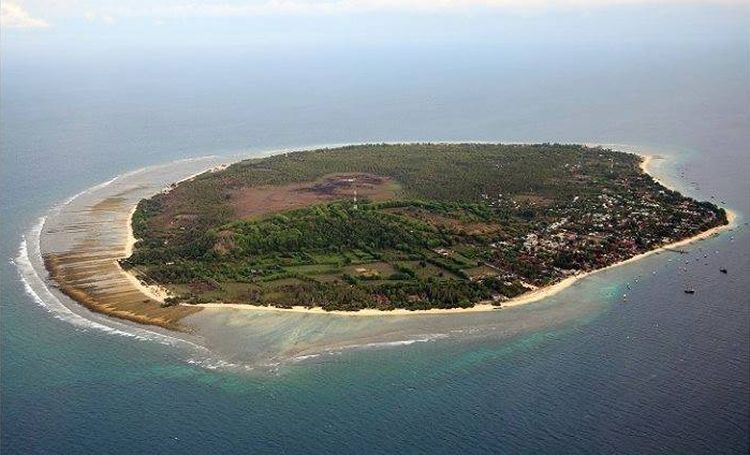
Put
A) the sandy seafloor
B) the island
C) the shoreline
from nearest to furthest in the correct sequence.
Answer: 1. the sandy seafloor
2. the shoreline
3. the island

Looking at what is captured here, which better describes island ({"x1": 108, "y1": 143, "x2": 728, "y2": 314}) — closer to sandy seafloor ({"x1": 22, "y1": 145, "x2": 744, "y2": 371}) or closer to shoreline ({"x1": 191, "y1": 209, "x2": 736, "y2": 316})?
shoreline ({"x1": 191, "y1": 209, "x2": 736, "y2": 316})

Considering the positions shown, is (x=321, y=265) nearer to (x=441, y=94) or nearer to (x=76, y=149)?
(x=76, y=149)

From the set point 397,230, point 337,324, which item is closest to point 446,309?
point 337,324

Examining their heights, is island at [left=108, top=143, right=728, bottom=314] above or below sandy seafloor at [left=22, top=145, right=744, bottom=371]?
above

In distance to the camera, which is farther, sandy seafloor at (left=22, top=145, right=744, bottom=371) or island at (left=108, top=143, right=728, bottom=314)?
island at (left=108, top=143, right=728, bottom=314)

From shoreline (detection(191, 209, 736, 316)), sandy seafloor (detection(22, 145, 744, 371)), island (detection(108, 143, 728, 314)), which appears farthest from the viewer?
island (detection(108, 143, 728, 314))

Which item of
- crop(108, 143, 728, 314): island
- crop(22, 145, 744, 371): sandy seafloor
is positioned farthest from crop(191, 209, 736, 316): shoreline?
crop(22, 145, 744, 371): sandy seafloor

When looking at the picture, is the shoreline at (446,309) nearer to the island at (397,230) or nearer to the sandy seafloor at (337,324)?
the island at (397,230)

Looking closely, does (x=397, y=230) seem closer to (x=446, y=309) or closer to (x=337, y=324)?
(x=446, y=309)

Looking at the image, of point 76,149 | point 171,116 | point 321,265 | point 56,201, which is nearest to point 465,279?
point 321,265
